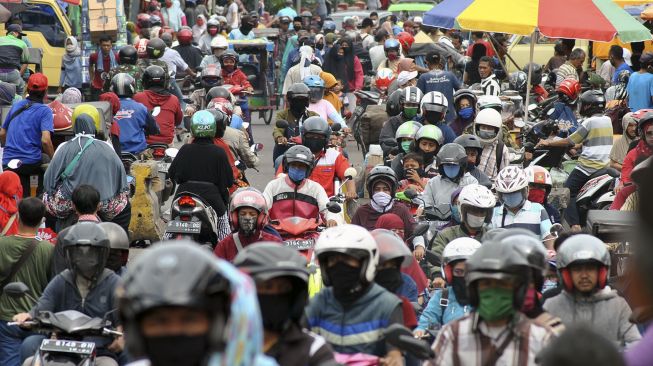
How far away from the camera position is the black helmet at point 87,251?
28.6ft

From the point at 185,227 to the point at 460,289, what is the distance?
5073mm

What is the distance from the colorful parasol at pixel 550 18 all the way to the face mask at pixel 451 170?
166 inches

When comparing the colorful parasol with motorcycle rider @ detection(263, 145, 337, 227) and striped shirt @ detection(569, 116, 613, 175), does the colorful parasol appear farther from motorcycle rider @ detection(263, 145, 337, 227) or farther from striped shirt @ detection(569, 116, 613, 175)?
motorcycle rider @ detection(263, 145, 337, 227)

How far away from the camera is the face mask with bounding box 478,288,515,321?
5930 millimetres

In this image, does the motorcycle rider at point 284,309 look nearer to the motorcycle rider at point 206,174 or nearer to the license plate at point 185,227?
the license plate at point 185,227

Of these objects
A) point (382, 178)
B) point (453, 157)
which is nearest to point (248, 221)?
point (382, 178)

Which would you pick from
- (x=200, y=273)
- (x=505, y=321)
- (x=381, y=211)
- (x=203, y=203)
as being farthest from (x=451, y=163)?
(x=200, y=273)

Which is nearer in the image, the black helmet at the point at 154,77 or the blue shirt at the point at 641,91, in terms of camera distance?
the black helmet at the point at 154,77

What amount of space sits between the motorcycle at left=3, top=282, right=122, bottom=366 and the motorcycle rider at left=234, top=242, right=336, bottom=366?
9.02 feet

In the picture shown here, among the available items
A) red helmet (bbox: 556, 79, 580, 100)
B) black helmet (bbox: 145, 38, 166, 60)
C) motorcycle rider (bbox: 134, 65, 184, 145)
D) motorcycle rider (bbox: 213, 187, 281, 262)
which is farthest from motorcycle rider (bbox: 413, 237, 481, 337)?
black helmet (bbox: 145, 38, 166, 60)

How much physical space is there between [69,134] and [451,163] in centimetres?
423

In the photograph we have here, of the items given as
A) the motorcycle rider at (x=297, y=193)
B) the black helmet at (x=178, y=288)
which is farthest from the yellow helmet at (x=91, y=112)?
the black helmet at (x=178, y=288)

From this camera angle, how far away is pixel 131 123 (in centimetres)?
1683

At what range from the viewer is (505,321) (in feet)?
19.5
